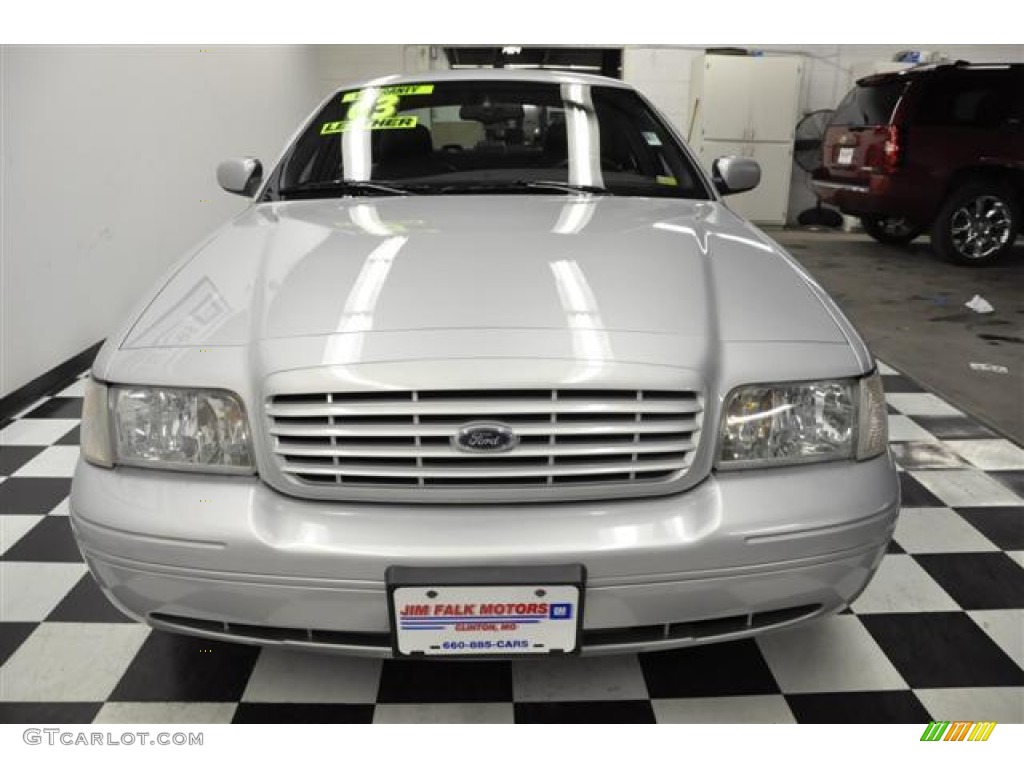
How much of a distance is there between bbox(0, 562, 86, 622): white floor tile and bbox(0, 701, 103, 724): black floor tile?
0.98 feet

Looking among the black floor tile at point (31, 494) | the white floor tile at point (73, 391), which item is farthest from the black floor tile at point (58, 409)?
the black floor tile at point (31, 494)

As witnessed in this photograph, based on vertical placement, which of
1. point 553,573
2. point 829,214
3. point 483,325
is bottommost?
point 829,214

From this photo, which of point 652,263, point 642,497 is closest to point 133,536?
point 642,497

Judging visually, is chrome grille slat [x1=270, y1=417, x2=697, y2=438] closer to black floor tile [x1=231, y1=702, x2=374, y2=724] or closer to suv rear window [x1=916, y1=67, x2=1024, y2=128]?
black floor tile [x1=231, y1=702, x2=374, y2=724]

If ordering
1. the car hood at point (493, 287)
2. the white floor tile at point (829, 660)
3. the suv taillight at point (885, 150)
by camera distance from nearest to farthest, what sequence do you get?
the car hood at point (493, 287), the white floor tile at point (829, 660), the suv taillight at point (885, 150)

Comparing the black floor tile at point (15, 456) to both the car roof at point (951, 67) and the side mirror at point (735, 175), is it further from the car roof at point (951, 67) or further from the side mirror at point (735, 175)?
the car roof at point (951, 67)

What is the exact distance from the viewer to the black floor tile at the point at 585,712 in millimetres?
1475

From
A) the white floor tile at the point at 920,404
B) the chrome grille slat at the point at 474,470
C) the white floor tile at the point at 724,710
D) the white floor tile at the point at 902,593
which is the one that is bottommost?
the white floor tile at the point at 920,404

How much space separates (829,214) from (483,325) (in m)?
8.47

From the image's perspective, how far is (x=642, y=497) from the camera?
126cm

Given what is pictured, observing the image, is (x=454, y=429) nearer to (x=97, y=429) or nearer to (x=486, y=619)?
(x=486, y=619)

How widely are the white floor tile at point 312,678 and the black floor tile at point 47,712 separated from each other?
0.27m

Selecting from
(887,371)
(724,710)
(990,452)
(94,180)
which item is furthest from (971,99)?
(724,710)

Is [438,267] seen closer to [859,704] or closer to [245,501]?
[245,501]
